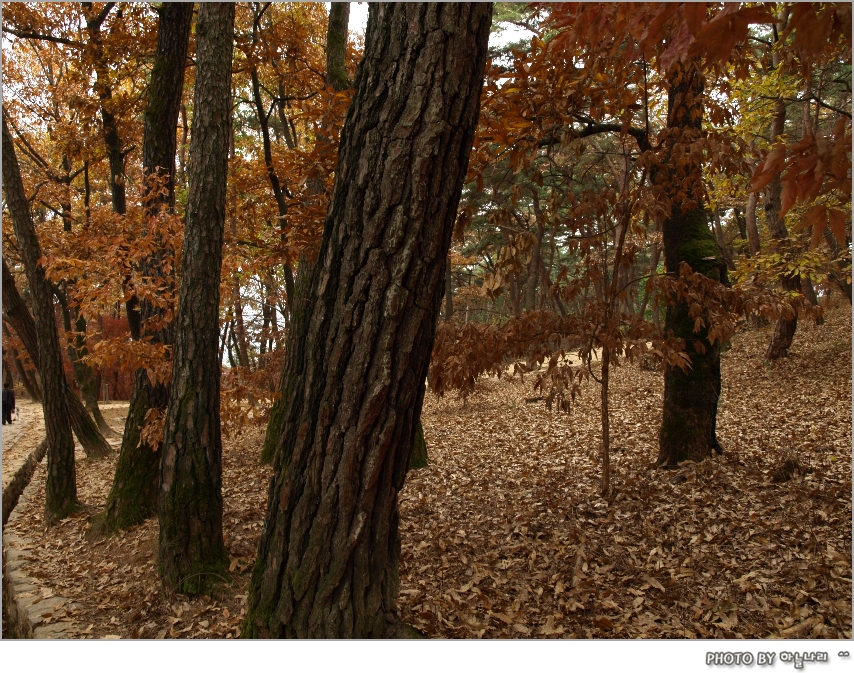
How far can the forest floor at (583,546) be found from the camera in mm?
3021

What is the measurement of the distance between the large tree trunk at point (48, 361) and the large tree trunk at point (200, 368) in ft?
9.69

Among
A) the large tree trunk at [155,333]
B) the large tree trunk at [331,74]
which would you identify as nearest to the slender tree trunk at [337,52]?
the large tree trunk at [331,74]

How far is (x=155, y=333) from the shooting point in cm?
528

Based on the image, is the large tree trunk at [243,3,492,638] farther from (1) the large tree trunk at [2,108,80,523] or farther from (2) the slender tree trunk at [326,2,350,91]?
(1) the large tree trunk at [2,108,80,523]

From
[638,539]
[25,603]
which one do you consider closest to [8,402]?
[25,603]

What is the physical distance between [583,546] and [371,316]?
2.70 metres

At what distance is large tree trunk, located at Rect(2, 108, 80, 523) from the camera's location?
6.13 meters

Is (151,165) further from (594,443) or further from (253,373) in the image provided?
(594,443)

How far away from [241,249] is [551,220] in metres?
3.94

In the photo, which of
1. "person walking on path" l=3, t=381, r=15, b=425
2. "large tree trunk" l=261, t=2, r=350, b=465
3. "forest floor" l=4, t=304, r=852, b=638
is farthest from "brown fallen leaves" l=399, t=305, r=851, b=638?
"person walking on path" l=3, t=381, r=15, b=425

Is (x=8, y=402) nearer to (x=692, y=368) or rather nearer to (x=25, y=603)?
(x=25, y=603)

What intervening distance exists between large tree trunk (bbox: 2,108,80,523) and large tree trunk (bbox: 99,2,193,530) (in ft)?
4.23

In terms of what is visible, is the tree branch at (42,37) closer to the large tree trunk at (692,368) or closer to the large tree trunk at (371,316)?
the large tree trunk at (371,316)
